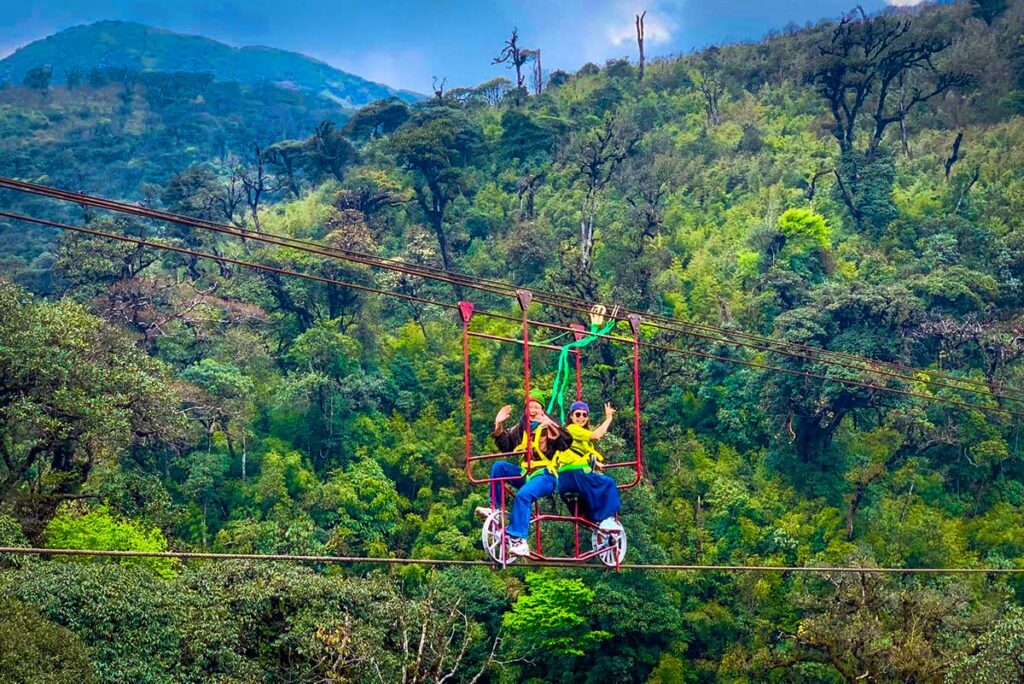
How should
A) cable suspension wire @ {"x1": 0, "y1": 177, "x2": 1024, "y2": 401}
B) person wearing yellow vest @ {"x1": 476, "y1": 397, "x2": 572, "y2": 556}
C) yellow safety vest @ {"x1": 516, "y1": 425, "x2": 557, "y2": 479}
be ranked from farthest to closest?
1. yellow safety vest @ {"x1": 516, "y1": 425, "x2": 557, "y2": 479}
2. person wearing yellow vest @ {"x1": 476, "y1": 397, "x2": 572, "y2": 556}
3. cable suspension wire @ {"x1": 0, "y1": 177, "x2": 1024, "y2": 401}

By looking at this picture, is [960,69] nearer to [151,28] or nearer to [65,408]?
[65,408]

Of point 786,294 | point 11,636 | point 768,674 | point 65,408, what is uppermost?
point 786,294

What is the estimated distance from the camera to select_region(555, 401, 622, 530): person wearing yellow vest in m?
12.1

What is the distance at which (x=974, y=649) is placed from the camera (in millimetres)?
21203

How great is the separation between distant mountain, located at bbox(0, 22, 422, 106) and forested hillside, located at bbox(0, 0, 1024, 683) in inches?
2626

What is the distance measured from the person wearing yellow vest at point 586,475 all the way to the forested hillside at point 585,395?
14.1 ft

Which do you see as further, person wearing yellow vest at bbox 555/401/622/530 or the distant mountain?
the distant mountain

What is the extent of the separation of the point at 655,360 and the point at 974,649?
11491mm

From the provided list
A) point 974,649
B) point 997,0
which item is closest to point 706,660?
point 974,649

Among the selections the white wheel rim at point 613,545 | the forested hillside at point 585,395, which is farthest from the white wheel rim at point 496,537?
the forested hillside at point 585,395

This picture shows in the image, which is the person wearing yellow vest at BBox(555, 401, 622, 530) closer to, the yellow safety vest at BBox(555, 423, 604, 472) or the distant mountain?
the yellow safety vest at BBox(555, 423, 604, 472)

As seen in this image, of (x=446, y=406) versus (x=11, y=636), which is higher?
(x=446, y=406)

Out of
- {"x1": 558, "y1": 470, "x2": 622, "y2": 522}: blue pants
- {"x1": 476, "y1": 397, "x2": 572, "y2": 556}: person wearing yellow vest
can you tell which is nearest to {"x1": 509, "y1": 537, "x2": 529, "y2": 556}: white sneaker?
{"x1": 476, "y1": 397, "x2": 572, "y2": 556}: person wearing yellow vest

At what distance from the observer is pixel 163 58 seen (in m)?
107
